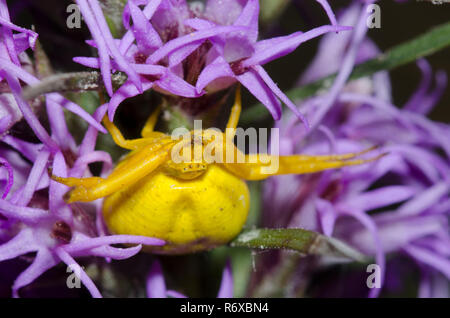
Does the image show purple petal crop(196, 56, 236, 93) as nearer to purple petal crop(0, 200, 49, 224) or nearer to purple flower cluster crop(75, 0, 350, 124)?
purple flower cluster crop(75, 0, 350, 124)

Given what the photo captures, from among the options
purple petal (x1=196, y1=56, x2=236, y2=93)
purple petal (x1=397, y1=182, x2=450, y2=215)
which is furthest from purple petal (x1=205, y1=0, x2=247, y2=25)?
purple petal (x1=397, y1=182, x2=450, y2=215)

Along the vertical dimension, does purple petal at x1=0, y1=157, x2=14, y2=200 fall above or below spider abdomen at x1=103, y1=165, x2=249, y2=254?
above

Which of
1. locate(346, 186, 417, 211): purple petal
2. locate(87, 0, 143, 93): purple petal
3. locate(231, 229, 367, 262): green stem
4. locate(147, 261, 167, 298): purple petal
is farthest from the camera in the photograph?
locate(346, 186, 417, 211): purple petal

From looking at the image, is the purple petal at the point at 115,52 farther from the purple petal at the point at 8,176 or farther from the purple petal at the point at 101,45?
the purple petal at the point at 8,176

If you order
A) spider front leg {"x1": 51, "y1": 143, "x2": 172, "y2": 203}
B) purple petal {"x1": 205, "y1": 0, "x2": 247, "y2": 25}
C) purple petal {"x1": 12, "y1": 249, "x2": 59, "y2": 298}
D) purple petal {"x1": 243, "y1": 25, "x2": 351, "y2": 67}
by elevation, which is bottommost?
purple petal {"x1": 12, "y1": 249, "x2": 59, "y2": 298}

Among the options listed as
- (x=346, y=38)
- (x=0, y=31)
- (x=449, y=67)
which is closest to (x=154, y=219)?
(x=0, y=31)

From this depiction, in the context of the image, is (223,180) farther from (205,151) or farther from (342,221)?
(342,221)
